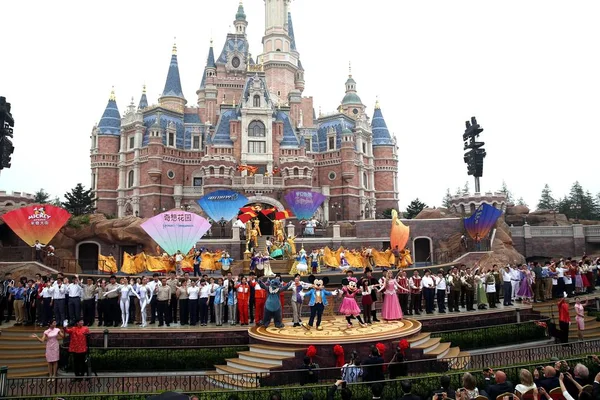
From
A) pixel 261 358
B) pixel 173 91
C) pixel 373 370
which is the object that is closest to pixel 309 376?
pixel 373 370

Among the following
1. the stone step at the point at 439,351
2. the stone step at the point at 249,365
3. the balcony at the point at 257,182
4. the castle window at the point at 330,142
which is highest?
the castle window at the point at 330,142

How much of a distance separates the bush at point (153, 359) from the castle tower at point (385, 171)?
147 feet

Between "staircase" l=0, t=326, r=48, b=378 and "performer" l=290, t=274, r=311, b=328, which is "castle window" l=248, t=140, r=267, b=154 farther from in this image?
"performer" l=290, t=274, r=311, b=328

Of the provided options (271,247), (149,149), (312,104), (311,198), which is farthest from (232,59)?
(271,247)

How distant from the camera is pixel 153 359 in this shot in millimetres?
11961

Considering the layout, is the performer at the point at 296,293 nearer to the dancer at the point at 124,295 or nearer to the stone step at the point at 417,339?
the stone step at the point at 417,339

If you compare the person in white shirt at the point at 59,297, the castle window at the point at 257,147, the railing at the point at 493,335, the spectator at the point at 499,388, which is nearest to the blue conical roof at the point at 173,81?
the castle window at the point at 257,147

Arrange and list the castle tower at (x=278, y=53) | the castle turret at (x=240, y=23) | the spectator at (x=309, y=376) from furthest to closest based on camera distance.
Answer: the castle turret at (x=240, y=23), the castle tower at (x=278, y=53), the spectator at (x=309, y=376)

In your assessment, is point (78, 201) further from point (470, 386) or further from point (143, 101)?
point (470, 386)

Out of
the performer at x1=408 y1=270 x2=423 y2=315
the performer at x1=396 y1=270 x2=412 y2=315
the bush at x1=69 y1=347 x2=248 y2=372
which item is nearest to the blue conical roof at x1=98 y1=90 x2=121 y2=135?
the bush at x1=69 y1=347 x2=248 y2=372

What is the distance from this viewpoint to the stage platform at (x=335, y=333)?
36.0 ft

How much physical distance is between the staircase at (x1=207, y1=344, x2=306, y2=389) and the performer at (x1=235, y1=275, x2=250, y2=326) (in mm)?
2055

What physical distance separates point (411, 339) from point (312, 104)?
47.6 meters

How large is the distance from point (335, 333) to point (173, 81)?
5153cm
